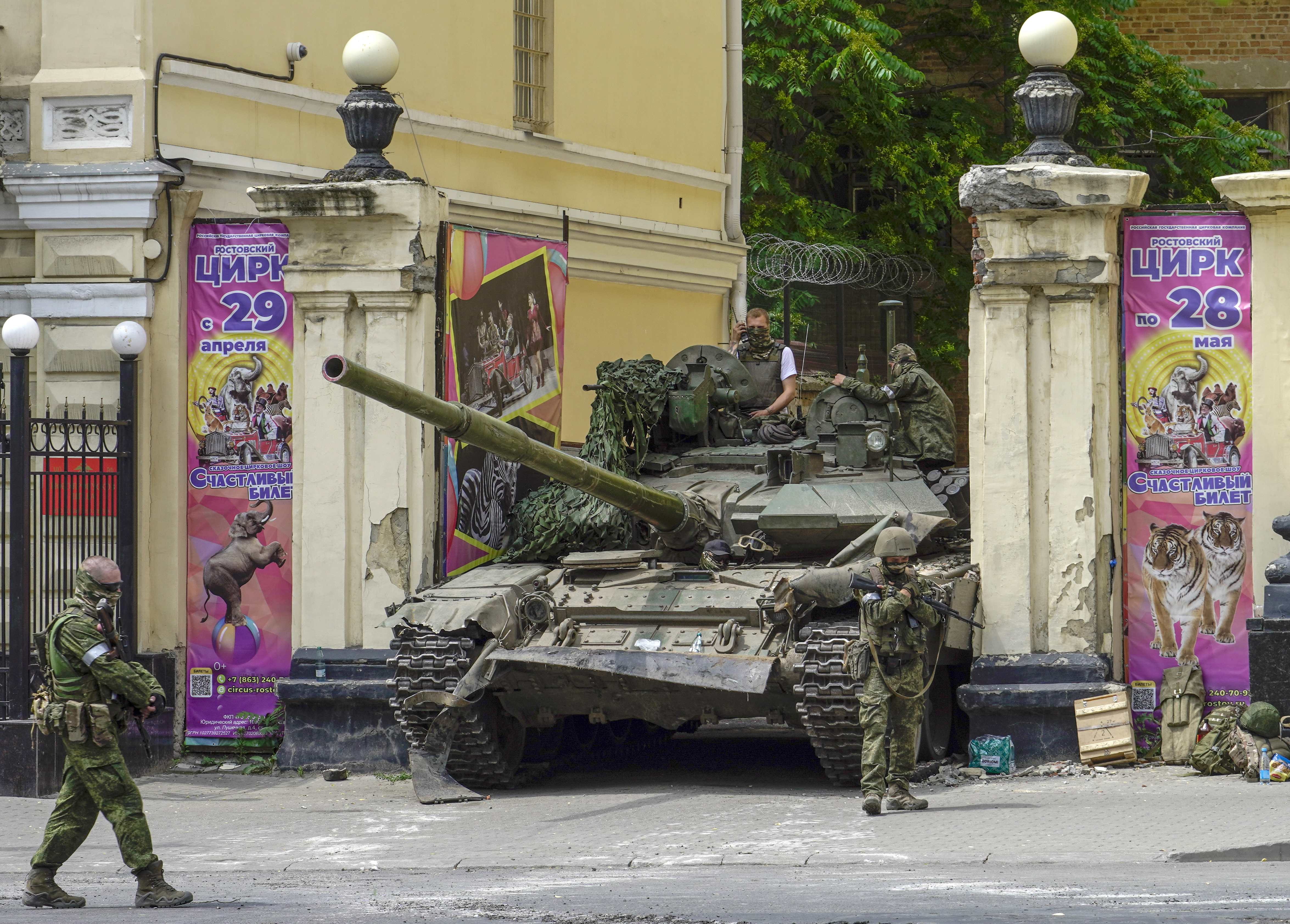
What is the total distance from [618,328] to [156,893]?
10.6 m

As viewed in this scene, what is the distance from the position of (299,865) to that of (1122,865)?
3.84 meters

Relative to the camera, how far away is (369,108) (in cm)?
1334

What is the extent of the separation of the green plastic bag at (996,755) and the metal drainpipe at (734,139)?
8602mm

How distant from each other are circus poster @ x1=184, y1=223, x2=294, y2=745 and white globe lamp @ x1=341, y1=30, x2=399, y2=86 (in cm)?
117

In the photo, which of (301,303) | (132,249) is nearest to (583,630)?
(301,303)

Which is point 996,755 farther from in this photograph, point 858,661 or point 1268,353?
point 1268,353

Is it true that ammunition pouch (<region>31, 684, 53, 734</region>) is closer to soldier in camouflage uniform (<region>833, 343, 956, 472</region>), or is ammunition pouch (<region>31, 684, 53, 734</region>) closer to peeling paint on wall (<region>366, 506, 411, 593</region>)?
peeling paint on wall (<region>366, 506, 411, 593</region>)

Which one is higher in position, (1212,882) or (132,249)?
(132,249)

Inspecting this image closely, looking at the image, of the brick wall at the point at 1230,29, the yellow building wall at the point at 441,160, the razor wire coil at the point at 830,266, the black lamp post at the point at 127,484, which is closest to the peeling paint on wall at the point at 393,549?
the black lamp post at the point at 127,484

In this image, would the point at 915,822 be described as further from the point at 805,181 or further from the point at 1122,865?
the point at 805,181

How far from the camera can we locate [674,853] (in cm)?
971

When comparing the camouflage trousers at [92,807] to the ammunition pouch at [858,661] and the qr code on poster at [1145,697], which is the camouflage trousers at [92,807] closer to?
the ammunition pouch at [858,661]

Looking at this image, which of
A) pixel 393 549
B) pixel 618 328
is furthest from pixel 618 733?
pixel 618 328

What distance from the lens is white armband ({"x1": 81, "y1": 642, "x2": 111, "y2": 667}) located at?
29.4 ft
